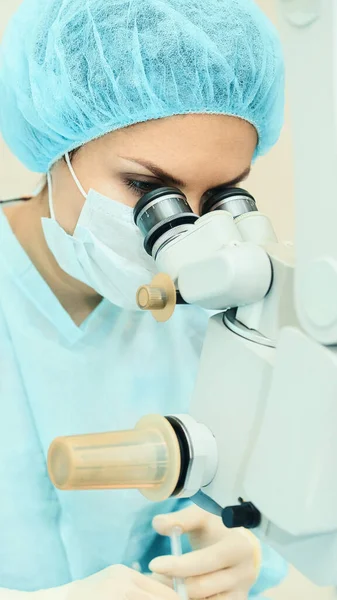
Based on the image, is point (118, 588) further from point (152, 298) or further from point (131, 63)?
point (131, 63)

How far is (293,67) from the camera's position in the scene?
0.50m

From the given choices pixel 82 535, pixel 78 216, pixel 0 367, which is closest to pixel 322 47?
pixel 78 216

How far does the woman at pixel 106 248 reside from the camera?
2.95ft

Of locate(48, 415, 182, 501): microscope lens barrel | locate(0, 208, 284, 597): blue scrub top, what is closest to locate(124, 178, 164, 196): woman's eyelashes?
locate(0, 208, 284, 597): blue scrub top

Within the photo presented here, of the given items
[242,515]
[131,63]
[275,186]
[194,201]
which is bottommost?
[275,186]

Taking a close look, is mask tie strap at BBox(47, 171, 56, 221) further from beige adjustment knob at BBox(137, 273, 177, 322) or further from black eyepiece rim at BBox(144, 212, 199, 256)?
beige adjustment knob at BBox(137, 273, 177, 322)

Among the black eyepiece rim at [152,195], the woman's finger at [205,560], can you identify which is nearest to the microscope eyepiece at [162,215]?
the black eyepiece rim at [152,195]

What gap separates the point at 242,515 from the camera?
0.60 m

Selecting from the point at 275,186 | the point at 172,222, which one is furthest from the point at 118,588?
the point at 275,186

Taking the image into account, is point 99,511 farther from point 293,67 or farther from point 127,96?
point 293,67

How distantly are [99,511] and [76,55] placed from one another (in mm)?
708

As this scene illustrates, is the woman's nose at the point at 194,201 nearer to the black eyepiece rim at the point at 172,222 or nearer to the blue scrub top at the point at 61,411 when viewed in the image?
the black eyepiece rim at the point at 172,222

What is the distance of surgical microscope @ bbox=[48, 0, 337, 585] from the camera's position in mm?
495

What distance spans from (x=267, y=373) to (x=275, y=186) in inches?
50.9
